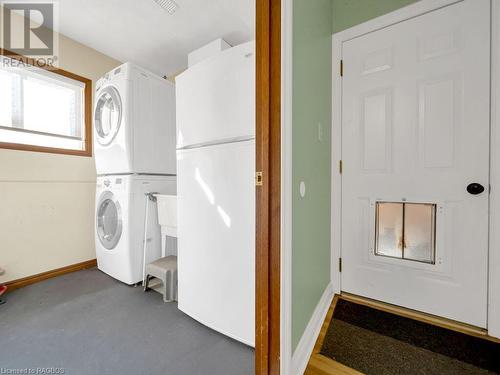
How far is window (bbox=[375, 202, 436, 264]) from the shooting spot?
4.72 ft

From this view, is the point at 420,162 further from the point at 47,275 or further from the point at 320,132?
the point at 47,275

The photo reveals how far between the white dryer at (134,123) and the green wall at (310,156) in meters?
1.59

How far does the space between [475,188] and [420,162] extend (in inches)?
12.3

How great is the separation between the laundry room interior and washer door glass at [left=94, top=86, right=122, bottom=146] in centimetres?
2

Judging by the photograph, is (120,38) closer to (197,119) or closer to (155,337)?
(197,119)

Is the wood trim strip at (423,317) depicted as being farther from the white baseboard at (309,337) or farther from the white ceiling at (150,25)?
the white ceiling at (150,25)

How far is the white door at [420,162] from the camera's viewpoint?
4.24 ft

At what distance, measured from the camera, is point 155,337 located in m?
1.32

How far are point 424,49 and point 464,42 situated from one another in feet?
0.63

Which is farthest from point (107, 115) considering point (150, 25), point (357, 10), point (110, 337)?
point (357, 10)

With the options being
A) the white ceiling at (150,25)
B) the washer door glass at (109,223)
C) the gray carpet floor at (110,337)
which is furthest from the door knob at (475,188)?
the washer door glass at (109,223)

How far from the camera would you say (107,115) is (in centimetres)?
212

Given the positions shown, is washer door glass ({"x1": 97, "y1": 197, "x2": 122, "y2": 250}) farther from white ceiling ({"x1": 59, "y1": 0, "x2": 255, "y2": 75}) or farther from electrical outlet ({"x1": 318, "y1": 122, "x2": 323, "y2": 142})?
electrical outlet ({"x1": 318, "y1": 122, "x2": 323, "y2": 142})

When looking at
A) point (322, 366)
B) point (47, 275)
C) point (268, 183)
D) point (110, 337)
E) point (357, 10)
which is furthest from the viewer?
point (47, 275)
